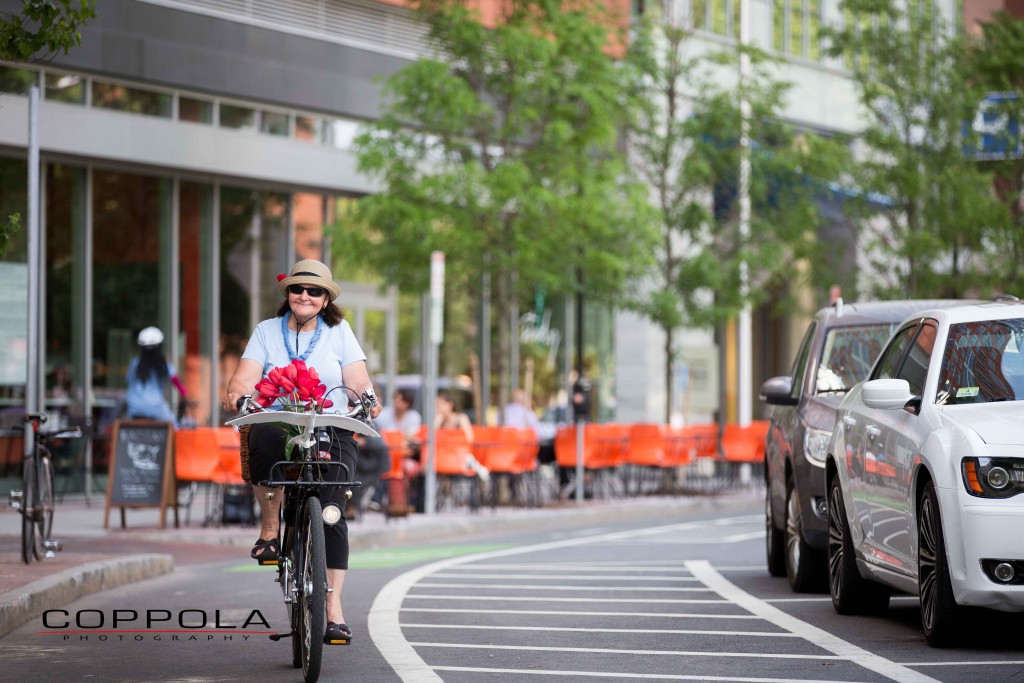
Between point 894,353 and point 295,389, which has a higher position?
point 894,353

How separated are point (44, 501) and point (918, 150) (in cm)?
2091

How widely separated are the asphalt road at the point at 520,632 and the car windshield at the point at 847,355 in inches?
56.2

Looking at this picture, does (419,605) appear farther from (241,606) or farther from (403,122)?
(403,122)

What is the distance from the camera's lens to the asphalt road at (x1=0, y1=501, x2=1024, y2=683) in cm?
812

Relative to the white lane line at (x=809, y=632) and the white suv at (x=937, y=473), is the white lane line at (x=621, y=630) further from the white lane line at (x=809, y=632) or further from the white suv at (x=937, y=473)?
the white suv at (x=937, y=473)

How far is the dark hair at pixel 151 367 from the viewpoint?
65.1 ft

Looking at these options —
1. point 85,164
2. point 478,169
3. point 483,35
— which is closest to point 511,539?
point 478,169

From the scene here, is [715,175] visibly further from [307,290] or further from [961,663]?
[961,663]

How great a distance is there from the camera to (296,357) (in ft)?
28.6

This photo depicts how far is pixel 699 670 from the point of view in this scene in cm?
809

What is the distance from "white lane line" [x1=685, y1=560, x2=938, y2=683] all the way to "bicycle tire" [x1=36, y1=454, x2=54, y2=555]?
4.84m

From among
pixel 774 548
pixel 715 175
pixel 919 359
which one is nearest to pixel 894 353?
pixel 919 359

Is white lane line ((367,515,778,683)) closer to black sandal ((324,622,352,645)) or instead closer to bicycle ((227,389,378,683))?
black sandal ((324,622,352,645))

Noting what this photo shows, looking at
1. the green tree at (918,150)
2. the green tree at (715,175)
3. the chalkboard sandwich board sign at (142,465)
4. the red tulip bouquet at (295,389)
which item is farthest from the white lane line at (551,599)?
the green tree at (918,150)
